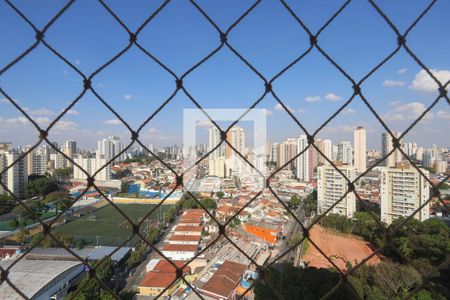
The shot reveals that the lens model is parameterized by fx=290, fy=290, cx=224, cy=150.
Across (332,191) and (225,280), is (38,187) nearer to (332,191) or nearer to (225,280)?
(225,280)

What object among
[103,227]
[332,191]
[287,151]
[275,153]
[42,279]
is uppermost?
[287,151]

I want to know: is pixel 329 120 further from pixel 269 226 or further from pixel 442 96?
pixel 269 226

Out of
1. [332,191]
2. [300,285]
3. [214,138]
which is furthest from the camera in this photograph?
[332,191]

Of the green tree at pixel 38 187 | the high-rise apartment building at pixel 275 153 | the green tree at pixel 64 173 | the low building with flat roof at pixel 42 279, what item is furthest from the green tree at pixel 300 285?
the green tree at pixel 64 173

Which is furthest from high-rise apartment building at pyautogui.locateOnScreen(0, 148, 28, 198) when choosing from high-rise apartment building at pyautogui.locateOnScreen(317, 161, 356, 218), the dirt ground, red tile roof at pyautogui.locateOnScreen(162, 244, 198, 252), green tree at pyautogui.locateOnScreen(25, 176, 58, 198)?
high-rise apartment building at pyautogui.locateOnScreen(317, 161, 356, 218)

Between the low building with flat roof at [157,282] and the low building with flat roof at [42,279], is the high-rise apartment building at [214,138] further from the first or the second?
the low building with flat roof at [42,279]

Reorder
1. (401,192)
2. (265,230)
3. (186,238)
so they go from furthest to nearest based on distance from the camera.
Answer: (265,230) < (401,192) < (186,238)

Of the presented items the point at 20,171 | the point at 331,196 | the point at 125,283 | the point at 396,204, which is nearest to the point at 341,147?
the point at 331,196

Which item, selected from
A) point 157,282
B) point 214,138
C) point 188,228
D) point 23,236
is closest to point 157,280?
point 157,282
